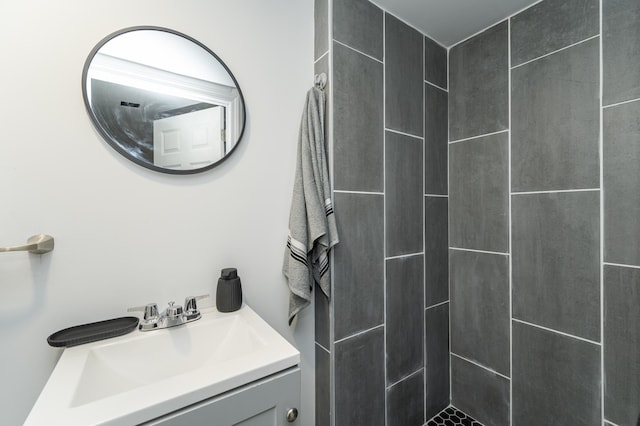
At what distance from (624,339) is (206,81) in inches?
72.1

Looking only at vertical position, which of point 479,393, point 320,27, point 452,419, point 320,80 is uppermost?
point 320,27

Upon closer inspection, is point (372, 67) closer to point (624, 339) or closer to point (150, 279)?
point (150, 279)

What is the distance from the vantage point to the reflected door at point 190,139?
87cm

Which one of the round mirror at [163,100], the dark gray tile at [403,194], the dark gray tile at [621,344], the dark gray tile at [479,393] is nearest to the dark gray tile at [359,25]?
the dark gray tile at [403,194]

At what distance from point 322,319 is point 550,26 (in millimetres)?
1647

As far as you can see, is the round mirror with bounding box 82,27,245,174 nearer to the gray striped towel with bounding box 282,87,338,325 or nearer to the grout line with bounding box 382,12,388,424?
the gray striped towel with bounding box 282,87,338,325

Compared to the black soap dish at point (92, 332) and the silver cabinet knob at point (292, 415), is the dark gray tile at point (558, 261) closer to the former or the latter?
the silver cabinet knob at point (292, 415)

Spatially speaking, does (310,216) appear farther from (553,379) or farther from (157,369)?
(553,379)

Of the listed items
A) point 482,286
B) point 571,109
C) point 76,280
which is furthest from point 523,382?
point 76,280

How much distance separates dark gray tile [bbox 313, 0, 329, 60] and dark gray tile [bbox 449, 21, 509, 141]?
2.85 ft

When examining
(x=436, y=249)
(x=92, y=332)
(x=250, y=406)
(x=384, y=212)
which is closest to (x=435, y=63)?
(x=384, y=212)

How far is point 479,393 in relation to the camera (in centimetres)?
144

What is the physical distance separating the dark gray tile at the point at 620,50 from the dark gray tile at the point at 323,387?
1.54 m

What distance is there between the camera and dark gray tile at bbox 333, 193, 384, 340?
43.7 inches
